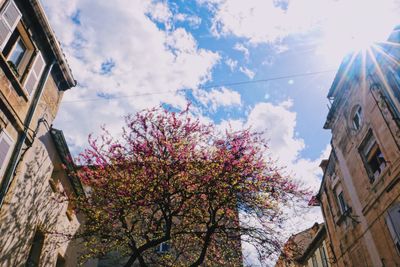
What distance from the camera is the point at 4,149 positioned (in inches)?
318

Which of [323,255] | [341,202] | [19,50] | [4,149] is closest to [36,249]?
[4,149]

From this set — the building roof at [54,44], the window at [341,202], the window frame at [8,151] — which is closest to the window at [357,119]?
the window at [341,202]

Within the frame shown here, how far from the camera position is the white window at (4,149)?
313 inches

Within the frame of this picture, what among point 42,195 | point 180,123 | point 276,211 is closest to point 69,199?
point 42,195

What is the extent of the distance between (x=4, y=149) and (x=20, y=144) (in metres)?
0.62

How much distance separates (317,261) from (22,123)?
20.1m

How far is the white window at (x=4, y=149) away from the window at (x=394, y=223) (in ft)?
37.1

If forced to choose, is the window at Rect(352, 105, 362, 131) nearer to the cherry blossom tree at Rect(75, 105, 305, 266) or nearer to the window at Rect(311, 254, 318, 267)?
the cherry blossom tree at Rect(75, 105, 305, 266)

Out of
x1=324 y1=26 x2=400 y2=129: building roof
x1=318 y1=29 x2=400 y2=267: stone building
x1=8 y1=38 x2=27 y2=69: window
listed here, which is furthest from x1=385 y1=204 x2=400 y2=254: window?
x1=8 y1=38 x2=27 y2=69: window

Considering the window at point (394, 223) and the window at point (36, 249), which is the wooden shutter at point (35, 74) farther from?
the window at point (394, 223)

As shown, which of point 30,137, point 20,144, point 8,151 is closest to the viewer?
point 8,151

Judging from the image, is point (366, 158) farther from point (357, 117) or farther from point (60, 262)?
point (60, 262)

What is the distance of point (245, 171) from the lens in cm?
1209

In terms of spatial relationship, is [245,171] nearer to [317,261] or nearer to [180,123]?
[180,123]
